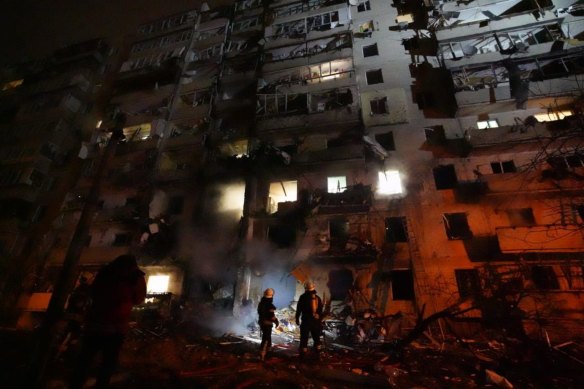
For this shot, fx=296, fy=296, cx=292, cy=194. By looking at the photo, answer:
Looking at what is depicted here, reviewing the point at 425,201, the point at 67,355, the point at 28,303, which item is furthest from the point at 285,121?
the point at 28,303

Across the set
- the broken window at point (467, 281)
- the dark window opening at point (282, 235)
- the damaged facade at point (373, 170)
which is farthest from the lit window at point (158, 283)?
the broken window at point (467, 281)

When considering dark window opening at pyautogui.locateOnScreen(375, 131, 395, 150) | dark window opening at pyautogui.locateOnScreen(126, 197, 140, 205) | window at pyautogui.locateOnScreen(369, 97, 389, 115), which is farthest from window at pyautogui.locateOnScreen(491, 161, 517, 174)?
dark window opening at pyautogui.locateOnScreen(126, 197, 140, 205)

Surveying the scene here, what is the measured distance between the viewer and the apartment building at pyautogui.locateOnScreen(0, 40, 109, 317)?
26359 mm

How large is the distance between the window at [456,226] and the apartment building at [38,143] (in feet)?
91.2

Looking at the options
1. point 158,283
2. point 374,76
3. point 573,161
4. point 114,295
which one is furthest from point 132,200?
point 573,161

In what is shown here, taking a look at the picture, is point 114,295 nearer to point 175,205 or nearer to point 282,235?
point 282,235

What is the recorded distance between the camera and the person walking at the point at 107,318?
425 centimetres

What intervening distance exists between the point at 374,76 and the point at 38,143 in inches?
1367

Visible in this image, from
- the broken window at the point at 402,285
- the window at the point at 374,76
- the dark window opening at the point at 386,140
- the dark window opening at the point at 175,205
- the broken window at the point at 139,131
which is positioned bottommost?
the broken window at the point at 402,285

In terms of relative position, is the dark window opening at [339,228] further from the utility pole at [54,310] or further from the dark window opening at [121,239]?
the dark window opening at [121,239]

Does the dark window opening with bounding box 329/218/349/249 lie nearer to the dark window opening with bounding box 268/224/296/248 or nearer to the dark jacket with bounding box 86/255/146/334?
the dark window opening with bounding box 268/224/296/248

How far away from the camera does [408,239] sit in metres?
19.3

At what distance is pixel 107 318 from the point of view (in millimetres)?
4234

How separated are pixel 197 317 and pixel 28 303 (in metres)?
16.5
